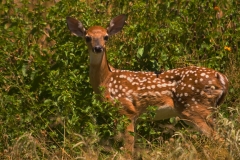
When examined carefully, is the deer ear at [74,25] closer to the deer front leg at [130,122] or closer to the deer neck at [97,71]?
the deer neck at [97,71]

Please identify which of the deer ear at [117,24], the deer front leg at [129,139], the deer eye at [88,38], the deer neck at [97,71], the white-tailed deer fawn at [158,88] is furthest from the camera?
the deer ear at [117,24]

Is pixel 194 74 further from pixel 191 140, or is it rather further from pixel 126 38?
pixel 126 38

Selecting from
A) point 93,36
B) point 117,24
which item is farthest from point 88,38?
point 117,24

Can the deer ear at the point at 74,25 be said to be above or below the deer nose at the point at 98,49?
above

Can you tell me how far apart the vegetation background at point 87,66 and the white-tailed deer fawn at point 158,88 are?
0.17 m

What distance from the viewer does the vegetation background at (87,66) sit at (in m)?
7.07

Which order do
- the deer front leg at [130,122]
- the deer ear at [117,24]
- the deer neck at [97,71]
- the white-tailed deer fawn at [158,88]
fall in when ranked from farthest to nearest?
the deer ear at [117,24] → the deer neck at [97,71] → the white-tailed deer fawn at [158,88] → the deer front leg at [130,122]

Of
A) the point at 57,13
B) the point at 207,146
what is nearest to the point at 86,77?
the point at 57,13

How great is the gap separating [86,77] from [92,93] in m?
0.27

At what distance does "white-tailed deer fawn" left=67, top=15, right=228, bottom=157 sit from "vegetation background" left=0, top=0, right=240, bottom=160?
17 cm

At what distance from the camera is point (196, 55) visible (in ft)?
29.7

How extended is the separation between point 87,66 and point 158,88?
35.5 inches

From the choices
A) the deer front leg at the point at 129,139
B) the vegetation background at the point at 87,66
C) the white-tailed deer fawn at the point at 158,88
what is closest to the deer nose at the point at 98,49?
the white-tailed deer fawn at the point at 158,88

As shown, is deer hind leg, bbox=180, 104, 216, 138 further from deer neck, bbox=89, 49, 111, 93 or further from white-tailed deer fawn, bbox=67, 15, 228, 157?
deer neck, bbox=89, 49, 111, 93
